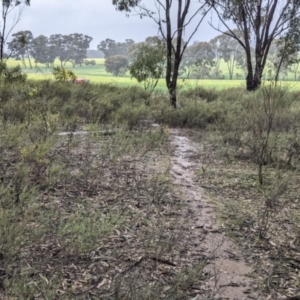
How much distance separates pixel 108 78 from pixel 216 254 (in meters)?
18.5

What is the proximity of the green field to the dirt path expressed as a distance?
350 inches

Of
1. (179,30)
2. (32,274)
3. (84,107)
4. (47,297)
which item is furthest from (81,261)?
(179,30)

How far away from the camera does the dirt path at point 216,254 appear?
279cm

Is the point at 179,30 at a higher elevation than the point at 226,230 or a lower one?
higher

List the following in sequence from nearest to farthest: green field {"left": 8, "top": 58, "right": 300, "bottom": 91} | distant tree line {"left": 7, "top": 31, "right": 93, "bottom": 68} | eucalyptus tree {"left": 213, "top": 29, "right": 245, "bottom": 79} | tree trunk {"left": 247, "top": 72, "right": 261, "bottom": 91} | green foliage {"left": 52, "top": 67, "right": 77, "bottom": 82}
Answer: green foliage {"left": 52, "top": 67, "right": 77, "bottom": 82}
green field {"left": 8, "top": 58, "right": 300, "bottom": 91}
tree trunk {"left": 247, "top": 72, "right": 261, "bottom": 91}
distant tree line {"left": 7, "top": 31, "right": 93, "bottom": 68}
eucalyptus tree {"left": 213, "top": 29, "right": 245, "bottom": 79}

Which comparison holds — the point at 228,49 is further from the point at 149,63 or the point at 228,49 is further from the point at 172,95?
the point at 172,95

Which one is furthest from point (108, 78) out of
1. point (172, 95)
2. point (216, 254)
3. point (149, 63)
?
point (216, 254)

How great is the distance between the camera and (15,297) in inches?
92.1

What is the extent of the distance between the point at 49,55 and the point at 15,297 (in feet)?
79.6

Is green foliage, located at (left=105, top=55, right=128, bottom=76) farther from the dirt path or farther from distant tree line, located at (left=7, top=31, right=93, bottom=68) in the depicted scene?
the dirt path

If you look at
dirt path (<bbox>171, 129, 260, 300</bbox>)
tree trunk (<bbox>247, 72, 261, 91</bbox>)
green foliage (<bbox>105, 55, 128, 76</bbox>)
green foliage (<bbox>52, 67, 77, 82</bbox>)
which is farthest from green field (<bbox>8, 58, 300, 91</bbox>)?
dirt path (<bbox>171, 129, 260, 300</bbox>)

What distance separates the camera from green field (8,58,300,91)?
46.6ft

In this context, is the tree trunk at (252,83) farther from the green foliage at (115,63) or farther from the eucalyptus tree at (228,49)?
the eucalyptus tree at (228,49)

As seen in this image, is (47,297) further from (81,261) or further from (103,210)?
(103,210)
